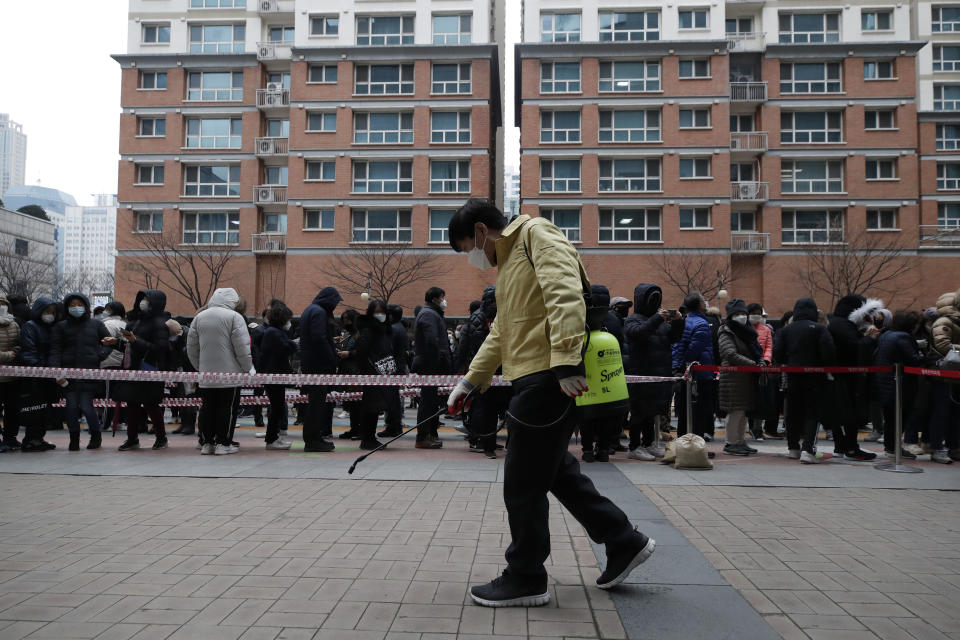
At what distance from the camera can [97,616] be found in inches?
127

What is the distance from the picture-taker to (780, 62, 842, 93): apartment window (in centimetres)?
4031

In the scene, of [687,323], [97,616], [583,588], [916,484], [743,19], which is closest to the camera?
[97,616]

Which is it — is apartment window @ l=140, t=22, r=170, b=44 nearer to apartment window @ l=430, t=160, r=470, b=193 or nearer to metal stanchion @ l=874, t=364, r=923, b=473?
apartment window @ l=430, t=160, r=470, b=193

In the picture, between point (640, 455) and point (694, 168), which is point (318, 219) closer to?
point (694, 168)

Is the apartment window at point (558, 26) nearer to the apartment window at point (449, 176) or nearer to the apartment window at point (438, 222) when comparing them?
the apartment window at point (449, 176)

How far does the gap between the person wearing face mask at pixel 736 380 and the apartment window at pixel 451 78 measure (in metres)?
33.8

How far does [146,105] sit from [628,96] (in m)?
28.2

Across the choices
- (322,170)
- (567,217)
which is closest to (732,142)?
(567,217)

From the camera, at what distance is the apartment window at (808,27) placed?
40688 millimetres

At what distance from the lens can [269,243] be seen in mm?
42062

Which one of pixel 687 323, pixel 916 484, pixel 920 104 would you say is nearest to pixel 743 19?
pixel 920 104

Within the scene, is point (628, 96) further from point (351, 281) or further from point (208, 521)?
point (208, 521)

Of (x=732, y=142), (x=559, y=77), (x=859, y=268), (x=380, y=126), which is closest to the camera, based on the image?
(x=859, y=268)

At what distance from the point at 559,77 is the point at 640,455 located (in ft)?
116
